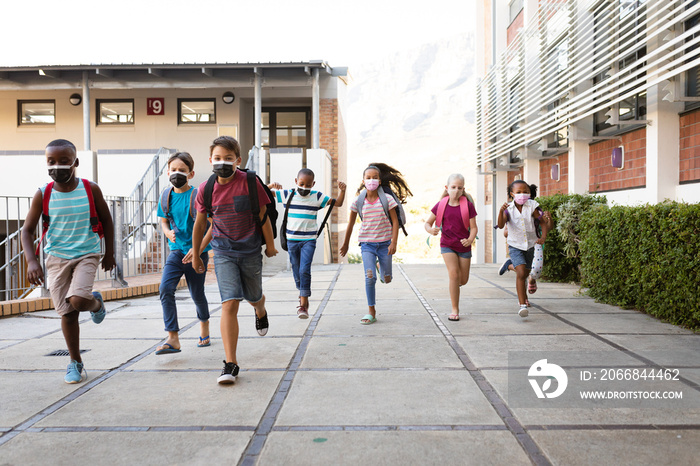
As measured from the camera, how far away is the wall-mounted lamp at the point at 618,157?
9.32 metres

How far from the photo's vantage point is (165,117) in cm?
1964

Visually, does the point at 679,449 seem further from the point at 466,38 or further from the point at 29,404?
the point at 466,38

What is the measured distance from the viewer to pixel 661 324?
19.9 ft

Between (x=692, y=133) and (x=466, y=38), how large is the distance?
182499 mm

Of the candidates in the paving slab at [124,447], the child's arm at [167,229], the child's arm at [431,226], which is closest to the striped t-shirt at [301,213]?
the child's arm at [431,226]

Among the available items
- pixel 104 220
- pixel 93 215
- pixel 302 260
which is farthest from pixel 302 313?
pixel 93 215

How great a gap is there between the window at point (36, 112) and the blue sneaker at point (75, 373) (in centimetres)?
1827

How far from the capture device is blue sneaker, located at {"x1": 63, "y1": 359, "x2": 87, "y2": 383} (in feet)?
13.6

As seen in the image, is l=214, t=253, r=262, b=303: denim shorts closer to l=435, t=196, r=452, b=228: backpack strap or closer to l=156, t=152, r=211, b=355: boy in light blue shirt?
l=156, t=152, r=211, b=355: boy in light blue shirt

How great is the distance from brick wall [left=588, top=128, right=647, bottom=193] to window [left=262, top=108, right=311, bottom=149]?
1188cm

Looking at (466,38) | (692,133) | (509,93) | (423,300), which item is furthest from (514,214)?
(466,38)

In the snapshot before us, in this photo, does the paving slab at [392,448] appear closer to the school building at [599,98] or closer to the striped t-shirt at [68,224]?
the striped t-shirt at [68,224]

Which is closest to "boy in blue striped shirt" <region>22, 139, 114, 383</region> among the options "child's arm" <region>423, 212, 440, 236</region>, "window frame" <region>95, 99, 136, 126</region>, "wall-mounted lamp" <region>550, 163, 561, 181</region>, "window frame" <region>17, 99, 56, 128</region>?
"child's arm" <region>423, 212, 440, 236</region>

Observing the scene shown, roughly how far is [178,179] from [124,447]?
2.68 metres
